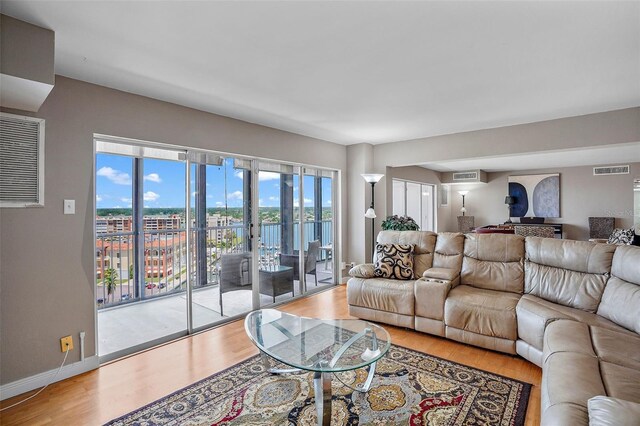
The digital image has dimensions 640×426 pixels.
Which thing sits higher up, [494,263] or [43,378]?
[494,263]

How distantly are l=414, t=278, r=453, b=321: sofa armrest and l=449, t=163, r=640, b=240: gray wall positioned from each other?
6.61m

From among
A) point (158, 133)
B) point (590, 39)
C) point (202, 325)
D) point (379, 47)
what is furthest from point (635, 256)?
point (158, 133)

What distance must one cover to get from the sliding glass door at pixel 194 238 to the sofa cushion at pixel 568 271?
2935 mm

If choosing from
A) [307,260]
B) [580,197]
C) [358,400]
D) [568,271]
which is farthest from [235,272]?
[580,197]

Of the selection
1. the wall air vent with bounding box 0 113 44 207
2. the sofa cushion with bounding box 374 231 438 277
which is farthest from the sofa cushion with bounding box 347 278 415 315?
the wall air vent with bounding box 0 113 44 207

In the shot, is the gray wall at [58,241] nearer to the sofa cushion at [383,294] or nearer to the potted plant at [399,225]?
the sofa cushion at [383,294]

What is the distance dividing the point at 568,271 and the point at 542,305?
539 mm

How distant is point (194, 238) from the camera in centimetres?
357

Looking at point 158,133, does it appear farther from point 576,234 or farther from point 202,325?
point 576,234

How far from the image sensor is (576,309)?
108 inches

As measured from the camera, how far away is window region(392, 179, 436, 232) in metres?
7.09

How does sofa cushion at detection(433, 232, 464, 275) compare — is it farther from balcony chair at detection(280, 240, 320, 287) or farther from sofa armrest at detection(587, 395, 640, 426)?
sofa armrest at detection(587, 395, 640, 426)

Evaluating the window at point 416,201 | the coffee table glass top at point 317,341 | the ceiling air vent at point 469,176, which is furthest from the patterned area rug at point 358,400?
the ceiling air vent at point 469,176

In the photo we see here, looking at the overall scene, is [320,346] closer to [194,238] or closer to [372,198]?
[194,238]
